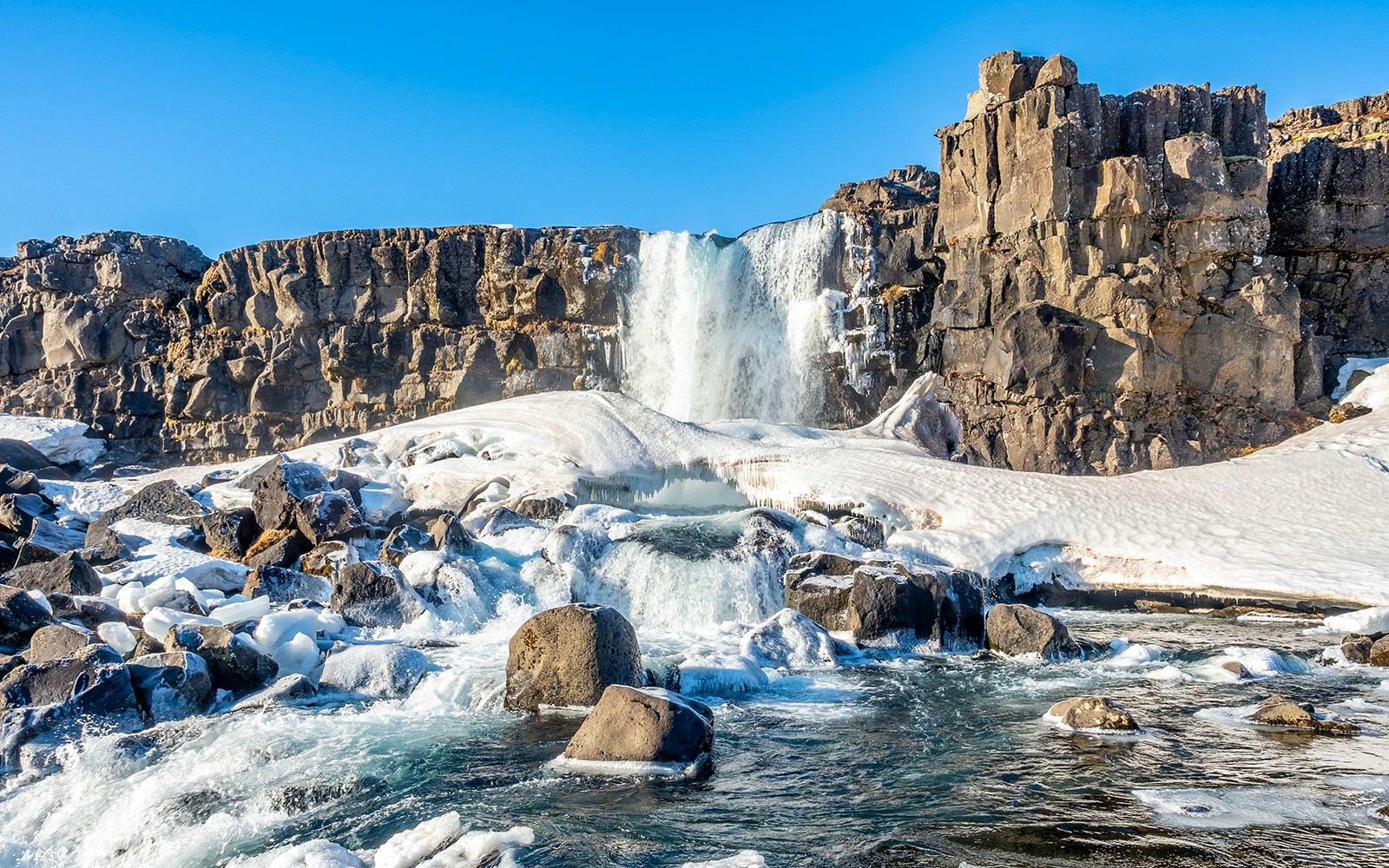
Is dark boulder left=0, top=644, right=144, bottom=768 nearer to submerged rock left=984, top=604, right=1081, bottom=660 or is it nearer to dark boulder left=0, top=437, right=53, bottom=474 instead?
submerged rock left=984, top=604, right=1081, bottom=660

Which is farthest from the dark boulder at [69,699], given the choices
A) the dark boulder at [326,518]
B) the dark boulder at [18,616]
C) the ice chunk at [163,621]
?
the dark boulder at [326,518]

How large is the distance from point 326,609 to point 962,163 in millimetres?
26622

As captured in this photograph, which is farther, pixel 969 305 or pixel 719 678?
pixel 969 305

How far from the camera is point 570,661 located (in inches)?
454

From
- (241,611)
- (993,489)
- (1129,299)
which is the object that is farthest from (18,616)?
(1129,299)

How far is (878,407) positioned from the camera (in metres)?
34.0

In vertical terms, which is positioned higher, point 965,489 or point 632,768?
point 965,489

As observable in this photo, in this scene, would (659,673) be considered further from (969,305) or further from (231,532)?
(969,305)

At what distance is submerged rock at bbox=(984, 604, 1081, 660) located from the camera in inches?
555

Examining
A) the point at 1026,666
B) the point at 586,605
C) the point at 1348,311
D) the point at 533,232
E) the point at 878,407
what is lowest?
the point at 1026,666

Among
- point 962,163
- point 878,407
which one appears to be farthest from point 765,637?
point 962,163

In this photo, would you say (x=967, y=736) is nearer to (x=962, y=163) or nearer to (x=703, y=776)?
(x=703, y=776)

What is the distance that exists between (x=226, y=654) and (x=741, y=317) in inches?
1021

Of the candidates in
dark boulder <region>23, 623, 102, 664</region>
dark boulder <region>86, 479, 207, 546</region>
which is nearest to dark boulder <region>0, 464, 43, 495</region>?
dark boulder <region>86, 479, 207, 546</region>
